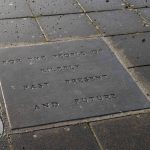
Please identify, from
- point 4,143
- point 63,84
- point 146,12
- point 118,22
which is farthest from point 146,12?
point 4,143

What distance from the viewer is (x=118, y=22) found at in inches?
225

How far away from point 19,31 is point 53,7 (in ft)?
3.18

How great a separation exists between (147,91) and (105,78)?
1.64 ft

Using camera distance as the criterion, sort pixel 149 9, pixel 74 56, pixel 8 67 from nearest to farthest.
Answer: pixel 8 67 → pixel 74 56 → pixel 149 9

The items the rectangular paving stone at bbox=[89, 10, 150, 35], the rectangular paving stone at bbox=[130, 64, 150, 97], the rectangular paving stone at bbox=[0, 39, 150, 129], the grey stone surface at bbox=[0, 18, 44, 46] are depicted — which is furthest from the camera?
the rectangular paving stone at bbox=[89, 10, 150, 35]

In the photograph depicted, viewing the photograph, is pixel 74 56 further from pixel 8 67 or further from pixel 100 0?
pixel 100 0

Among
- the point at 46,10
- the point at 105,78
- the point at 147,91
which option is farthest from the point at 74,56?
the point at 46,10

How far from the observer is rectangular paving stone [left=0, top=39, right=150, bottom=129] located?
384cm

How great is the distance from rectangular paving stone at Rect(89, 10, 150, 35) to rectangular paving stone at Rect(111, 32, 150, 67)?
159 mm

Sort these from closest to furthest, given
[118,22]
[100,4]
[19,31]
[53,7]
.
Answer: [19,31] → [118,22] → [53,7] → [100,4]

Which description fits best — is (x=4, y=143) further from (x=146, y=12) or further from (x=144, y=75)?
(x=146, y=12)

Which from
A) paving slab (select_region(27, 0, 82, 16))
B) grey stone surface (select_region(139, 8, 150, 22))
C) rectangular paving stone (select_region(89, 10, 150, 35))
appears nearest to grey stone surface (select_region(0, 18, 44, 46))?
paving slab (select_region(27, 0, 82, 16))

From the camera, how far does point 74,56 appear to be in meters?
4.77

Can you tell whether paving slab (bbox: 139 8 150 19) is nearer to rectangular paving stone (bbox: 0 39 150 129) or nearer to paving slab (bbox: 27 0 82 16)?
paving slab (bbox: 27 0 82 16)
